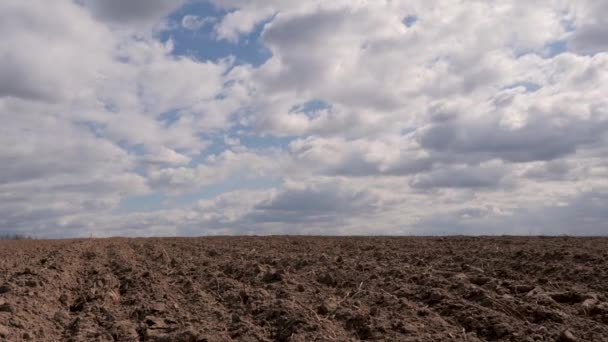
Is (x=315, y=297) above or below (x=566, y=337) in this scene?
above

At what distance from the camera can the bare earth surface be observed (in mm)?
6980

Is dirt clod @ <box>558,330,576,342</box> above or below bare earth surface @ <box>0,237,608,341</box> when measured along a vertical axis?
below

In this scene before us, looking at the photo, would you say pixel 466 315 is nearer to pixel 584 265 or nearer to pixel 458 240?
pixel 584 265

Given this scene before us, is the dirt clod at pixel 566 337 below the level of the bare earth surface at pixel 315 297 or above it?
below

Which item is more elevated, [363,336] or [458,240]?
[458,240]

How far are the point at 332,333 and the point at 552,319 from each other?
264 cm

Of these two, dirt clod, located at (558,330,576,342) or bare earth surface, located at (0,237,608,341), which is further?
bare earth surface, located at (0,237,608,341)

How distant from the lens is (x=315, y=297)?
852cm

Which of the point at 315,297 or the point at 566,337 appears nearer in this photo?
the point at 566,337

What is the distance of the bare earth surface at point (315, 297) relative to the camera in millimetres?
6980

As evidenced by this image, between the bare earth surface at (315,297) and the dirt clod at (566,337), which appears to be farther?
the bare earth surface at (315,297)

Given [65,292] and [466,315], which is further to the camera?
[65,292]

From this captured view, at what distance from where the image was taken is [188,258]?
13203 millimetres

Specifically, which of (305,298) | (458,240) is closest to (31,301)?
(305,298)
